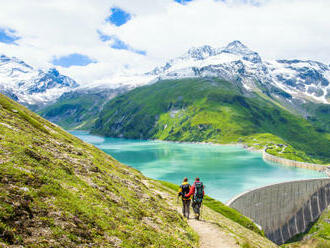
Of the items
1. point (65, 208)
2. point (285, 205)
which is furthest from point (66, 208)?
point (285, 205)

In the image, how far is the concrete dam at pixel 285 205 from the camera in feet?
245

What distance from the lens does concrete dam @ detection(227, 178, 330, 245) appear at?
74688 mm

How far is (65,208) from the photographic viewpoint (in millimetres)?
15789

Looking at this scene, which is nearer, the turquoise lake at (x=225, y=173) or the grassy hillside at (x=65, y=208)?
the grassy hillside at (x=65, y=208)

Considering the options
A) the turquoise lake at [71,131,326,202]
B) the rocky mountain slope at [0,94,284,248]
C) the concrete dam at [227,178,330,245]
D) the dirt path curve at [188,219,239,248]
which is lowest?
the turquoise lake at [71,131,326,202]

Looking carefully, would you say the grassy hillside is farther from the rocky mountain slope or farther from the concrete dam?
the concrete dam

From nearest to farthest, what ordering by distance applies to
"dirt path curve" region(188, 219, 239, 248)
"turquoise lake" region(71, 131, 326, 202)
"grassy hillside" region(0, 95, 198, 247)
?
"grassy hillside" region(0, 95, 198, 247) → "dirt path curve" region(188, 219, 239, 248) → "turquoise lake" region(71, 131, 326, 202)

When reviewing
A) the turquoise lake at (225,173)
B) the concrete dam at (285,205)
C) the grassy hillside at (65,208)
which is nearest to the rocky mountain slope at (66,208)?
the grassy hillside at (65,208)

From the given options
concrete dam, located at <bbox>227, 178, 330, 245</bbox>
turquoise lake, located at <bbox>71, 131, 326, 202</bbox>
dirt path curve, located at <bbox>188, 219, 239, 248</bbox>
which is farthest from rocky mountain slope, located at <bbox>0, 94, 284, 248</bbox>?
turquoise lake, located at <bbox>71, 131, 326, 202</bbox>

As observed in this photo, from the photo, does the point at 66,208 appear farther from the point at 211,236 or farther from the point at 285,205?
the point at 285,205

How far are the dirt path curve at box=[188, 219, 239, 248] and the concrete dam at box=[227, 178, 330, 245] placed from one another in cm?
4167

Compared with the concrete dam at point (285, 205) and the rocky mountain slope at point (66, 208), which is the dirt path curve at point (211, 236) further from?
the concrete dam at point (285, 205)

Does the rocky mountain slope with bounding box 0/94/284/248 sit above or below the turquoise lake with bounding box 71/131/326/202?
above

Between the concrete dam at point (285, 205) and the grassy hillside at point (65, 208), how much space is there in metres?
51.8
